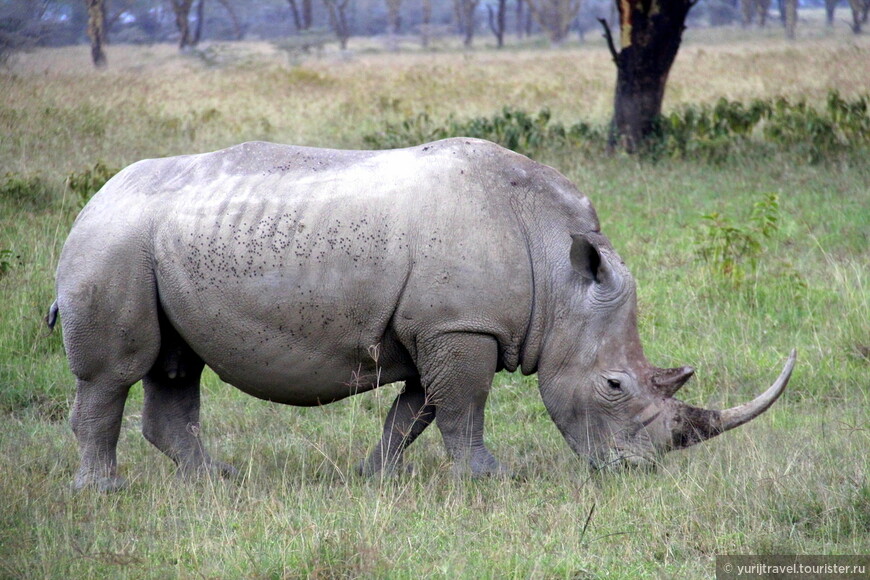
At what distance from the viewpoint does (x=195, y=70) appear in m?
22.7

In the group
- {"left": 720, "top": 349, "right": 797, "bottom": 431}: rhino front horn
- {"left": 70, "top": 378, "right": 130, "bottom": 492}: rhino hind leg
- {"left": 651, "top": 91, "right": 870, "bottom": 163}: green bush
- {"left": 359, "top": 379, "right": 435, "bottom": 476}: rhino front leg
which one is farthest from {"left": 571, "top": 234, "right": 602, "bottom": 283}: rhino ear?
{"left": 651, "top": 91, "right": 870, "bottom": 163}: green bush

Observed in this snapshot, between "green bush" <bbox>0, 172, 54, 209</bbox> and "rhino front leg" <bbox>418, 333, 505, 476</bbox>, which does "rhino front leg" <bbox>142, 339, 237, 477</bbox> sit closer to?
"rhino front leg" <bbox>418, 333, 505, 476</bbox>

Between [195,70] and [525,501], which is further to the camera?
[195,70]

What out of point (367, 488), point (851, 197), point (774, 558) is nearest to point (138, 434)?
point (367, 488)

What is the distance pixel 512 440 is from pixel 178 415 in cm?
184

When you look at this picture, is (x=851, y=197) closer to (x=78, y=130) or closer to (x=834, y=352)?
(x=834, y=352)

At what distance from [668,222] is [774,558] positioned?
20.9 feet

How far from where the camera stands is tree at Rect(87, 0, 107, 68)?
13.0 meters

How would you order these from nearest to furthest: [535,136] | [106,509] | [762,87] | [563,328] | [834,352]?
[106,509], [563,328], [834,352], [535,136], [762,87]

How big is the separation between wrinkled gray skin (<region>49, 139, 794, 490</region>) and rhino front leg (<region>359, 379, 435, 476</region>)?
3.2 inches

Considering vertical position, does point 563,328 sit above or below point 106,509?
above

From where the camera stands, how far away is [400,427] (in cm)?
536

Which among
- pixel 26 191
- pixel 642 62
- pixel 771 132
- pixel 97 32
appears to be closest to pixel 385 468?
pixel 26 191

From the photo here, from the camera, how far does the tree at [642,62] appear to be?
1319 cm
